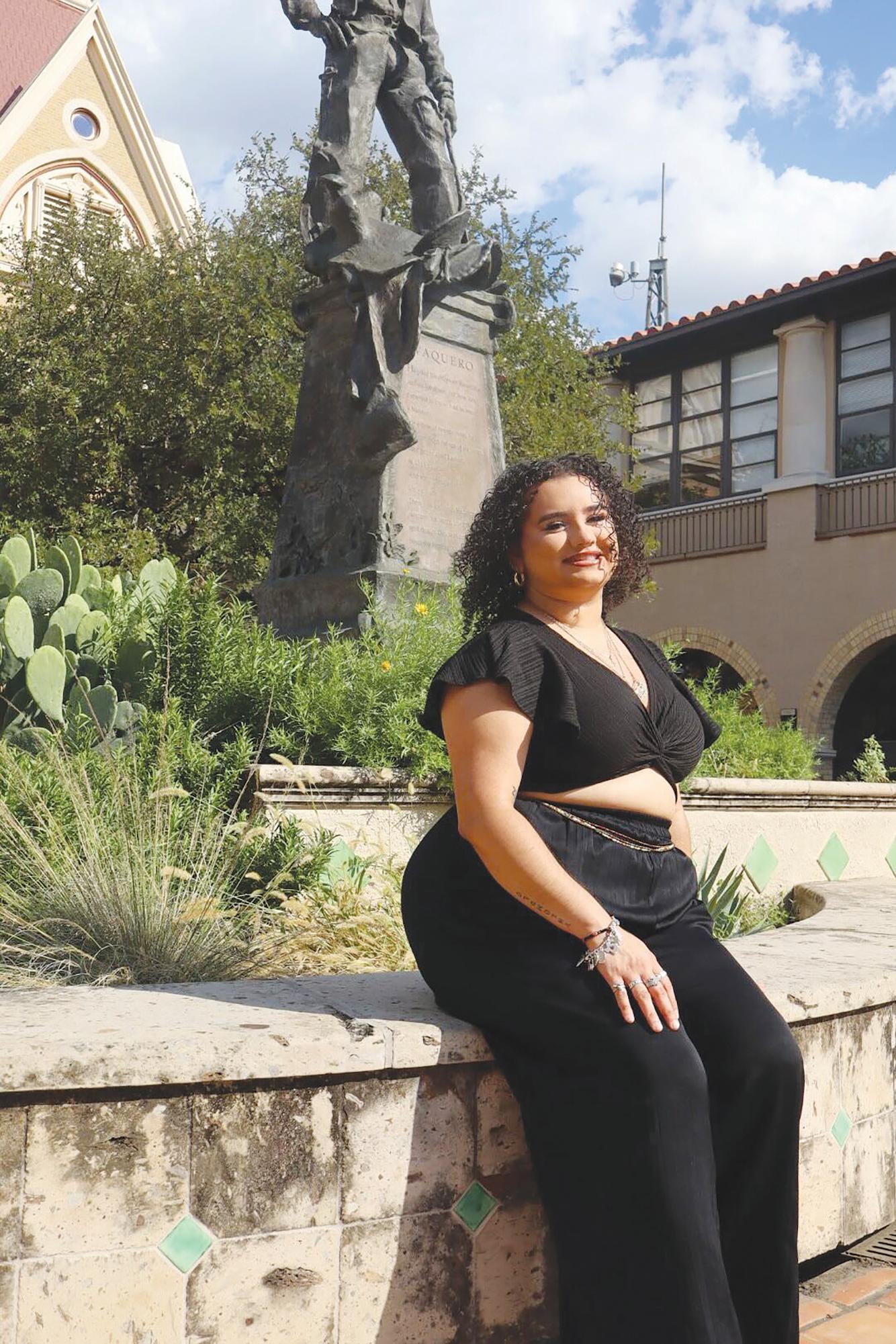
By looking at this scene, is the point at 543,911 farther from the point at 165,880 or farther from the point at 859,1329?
the point at 165,880

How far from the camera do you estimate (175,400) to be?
1538cm

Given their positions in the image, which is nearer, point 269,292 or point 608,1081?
point 608,1081

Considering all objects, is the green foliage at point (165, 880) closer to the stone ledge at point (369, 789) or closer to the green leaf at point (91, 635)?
the stone ledge at point (369, 789)

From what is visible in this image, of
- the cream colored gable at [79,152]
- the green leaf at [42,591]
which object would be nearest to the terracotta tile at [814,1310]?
the green leaf at [42,591]

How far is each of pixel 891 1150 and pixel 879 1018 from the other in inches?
12.9

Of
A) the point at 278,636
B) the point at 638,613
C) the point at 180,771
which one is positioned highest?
the point at 638,613

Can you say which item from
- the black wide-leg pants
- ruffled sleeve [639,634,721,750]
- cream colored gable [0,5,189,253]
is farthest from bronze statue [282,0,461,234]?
cream colored gable [0,5,189,253]

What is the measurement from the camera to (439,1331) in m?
2.32

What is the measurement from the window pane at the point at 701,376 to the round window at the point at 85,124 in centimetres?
1685

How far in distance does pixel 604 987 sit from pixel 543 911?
6.4 inches

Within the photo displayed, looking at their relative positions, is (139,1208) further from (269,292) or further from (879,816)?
(269,292)

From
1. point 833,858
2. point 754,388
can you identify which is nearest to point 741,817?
point 833,858

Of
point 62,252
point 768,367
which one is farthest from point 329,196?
point 768,367

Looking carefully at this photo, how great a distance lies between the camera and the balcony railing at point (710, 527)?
63.2 ft
